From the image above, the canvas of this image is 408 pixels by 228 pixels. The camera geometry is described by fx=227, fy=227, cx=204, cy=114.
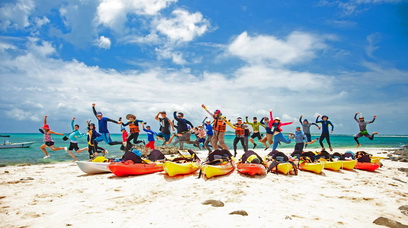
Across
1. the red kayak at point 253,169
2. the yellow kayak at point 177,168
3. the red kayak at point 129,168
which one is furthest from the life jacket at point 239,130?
the red kayak at point 129,168

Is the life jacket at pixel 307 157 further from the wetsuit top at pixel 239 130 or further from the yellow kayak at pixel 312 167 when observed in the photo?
the wetsuit top at pixel 239 130

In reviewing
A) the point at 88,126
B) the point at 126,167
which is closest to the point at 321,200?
the point at 126,167

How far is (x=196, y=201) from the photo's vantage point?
5.23 m

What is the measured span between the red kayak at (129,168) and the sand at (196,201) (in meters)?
0.26

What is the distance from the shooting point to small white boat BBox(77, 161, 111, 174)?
339 inches

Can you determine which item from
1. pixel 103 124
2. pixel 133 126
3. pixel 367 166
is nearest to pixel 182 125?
pixel 133 126

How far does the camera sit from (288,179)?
24.3 feet

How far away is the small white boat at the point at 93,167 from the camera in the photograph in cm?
861

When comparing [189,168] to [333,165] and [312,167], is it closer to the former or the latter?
[312,167]

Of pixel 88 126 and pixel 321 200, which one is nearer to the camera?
pixel 321 200

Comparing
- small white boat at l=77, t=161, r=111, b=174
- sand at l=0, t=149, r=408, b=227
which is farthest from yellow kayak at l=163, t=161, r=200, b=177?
small white boat at l=77, t=161, r=111, b=174

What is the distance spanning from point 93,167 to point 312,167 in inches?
328

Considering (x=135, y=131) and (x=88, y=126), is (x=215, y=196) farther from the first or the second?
(x=88, y=126)

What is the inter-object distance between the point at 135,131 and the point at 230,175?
21.4ft
